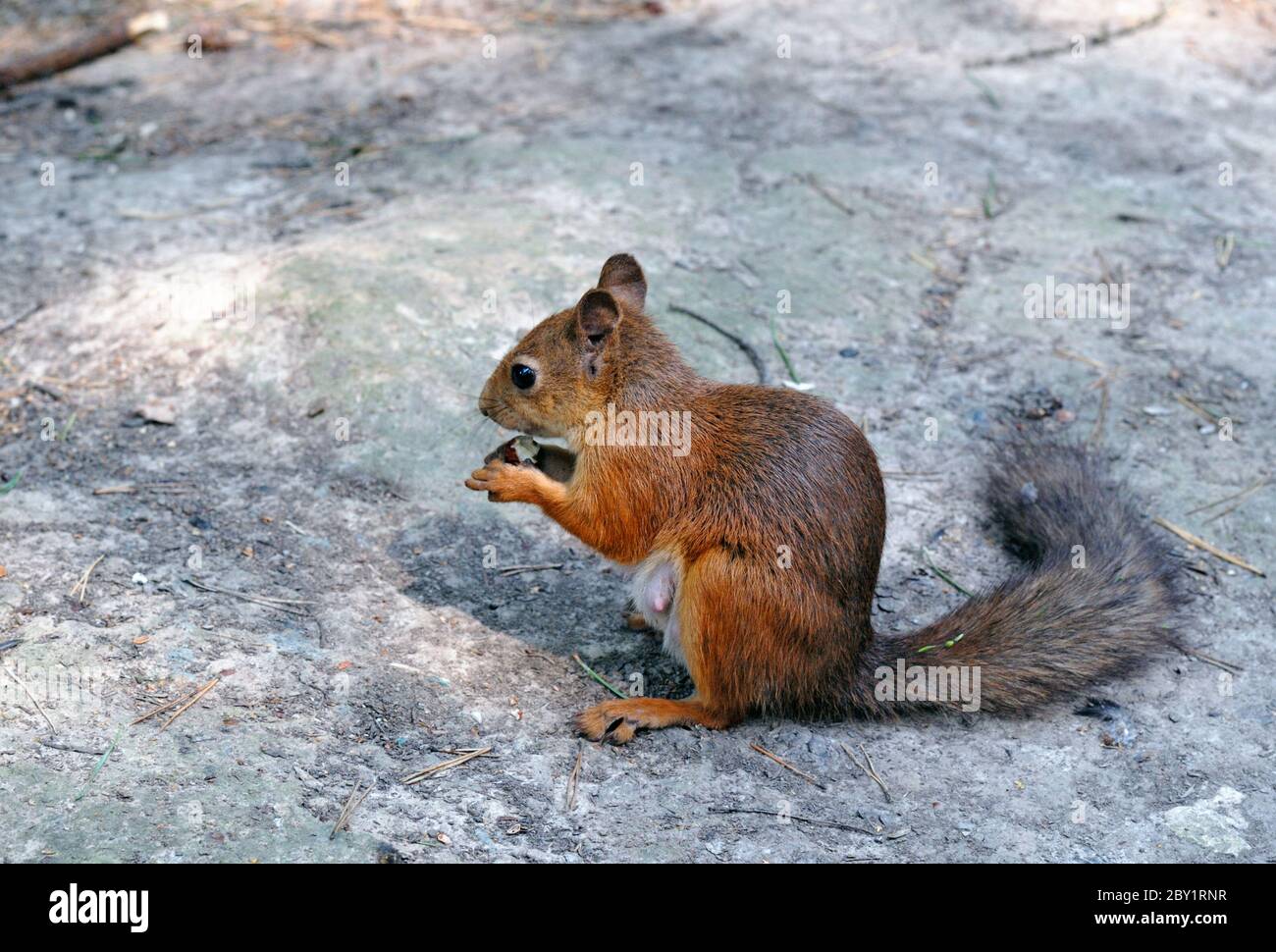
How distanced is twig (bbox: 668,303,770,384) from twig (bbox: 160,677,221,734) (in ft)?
6.93

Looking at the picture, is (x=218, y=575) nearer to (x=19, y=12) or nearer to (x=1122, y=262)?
(x=1122, y=262)

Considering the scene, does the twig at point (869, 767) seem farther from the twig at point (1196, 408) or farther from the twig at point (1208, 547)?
the twig at point (1196, 408)

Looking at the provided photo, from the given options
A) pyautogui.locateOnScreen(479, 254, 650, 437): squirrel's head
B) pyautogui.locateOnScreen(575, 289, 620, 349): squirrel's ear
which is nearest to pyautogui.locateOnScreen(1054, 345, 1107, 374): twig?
pyautogui.locateOnScreen(479, 254, 650, 437): squirrel's head

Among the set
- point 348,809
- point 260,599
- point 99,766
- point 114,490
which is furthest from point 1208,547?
point 114,490

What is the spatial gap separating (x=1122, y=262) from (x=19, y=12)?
250 inches

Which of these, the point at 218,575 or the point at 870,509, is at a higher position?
the point at 870,509

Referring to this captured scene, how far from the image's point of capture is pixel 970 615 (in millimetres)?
3393

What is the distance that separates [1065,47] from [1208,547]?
4150mm

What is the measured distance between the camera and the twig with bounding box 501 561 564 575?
12.5 feet

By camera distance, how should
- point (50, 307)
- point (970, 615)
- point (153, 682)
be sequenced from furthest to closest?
1. point (50, 307)
2. point (970, 615)
3. point (153, 682)

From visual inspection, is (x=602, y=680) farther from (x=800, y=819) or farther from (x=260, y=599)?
(x=260, y=599)

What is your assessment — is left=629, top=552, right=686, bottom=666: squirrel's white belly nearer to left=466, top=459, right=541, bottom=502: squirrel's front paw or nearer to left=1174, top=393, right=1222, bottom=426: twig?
left=466, top=459, right=541, bottom=502: squirrel's front paw

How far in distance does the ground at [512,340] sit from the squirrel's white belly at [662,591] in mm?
251
